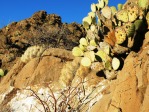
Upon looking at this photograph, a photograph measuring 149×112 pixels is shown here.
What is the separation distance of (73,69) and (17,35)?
473 inches

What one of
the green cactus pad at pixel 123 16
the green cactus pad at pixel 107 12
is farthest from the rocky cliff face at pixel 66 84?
the green cactus pad at pixel 107 12

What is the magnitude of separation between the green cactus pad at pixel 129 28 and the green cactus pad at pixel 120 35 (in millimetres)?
77

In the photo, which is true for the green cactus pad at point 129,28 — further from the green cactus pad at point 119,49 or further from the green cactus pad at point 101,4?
the green cactus pad at point 101,4

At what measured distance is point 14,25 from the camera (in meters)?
20.8

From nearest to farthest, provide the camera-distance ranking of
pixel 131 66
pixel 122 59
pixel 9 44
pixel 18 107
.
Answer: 1. pixel 131 66
2. pixel 122 59
3. pixel 18 107
4. pixel 9 44

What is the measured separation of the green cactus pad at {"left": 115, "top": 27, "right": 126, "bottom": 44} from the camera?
6.56m

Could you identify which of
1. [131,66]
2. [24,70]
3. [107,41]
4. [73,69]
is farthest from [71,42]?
[131,66]

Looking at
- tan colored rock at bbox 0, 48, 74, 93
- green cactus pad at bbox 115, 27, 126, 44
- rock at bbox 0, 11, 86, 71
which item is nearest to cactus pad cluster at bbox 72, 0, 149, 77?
green cactus pad at bbox 115, 27, 126, 44

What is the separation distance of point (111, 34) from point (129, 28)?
55 centimetres

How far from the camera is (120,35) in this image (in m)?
6.60

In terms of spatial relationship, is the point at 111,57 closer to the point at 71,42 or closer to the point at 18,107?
the point at 18,107

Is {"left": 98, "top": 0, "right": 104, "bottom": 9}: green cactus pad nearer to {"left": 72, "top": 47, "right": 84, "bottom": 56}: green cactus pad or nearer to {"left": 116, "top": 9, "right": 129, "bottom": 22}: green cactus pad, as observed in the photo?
{"left": 72, "top": 47, "right": 84, "bottom": 56}: green cactus pad

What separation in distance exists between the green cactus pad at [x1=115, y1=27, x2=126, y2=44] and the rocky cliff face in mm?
339

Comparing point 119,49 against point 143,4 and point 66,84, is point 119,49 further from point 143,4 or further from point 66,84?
point 66,84
